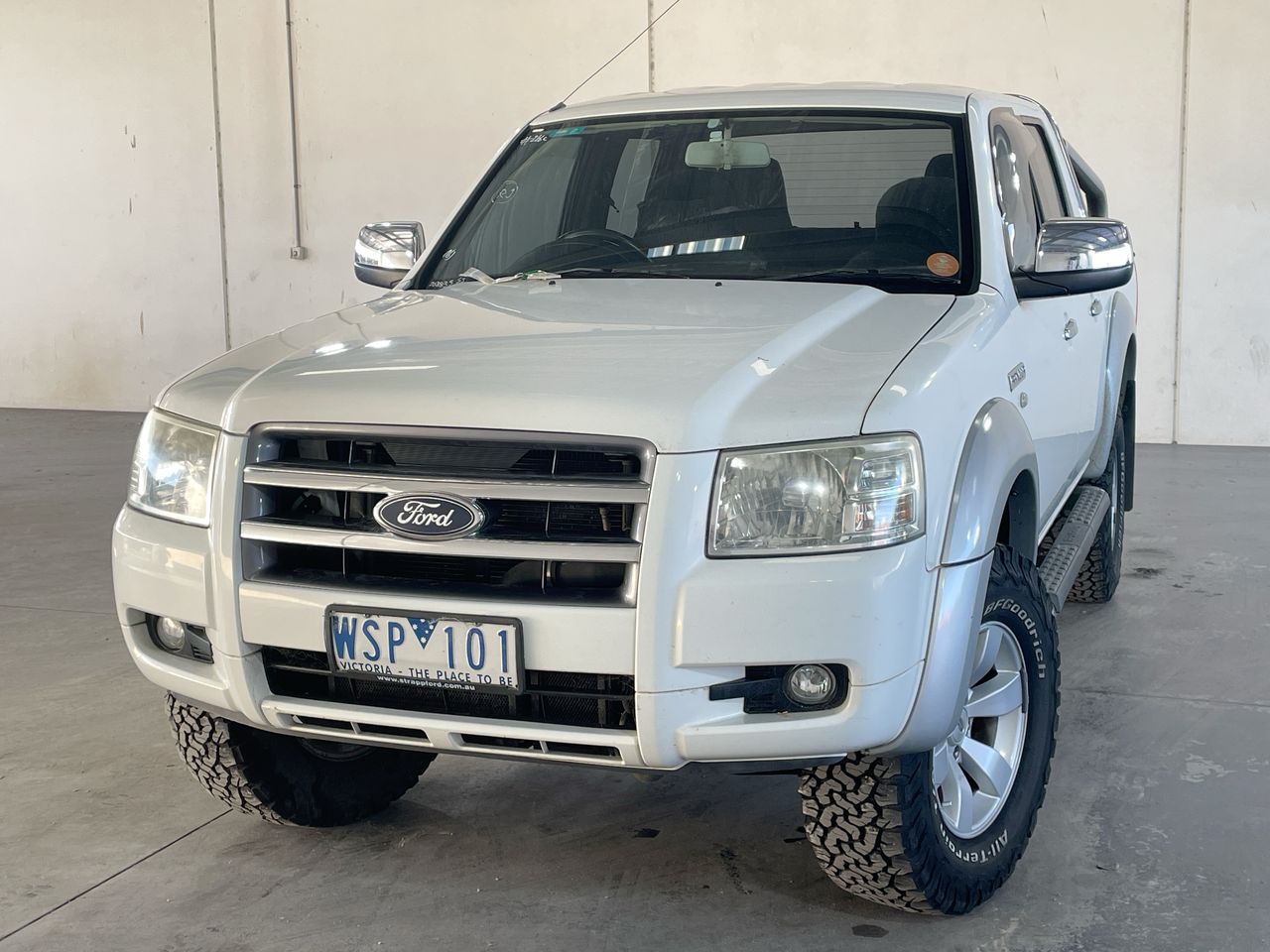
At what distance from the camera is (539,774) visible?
3342 mm

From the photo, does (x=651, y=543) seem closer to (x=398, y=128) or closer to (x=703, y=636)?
(x=703, y=636)

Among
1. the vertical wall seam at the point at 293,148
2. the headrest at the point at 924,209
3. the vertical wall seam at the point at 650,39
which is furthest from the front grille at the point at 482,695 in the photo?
the vertical wall seam at the point at 293,148

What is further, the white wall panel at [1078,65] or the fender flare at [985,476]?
the white wall panel at [1078,65]

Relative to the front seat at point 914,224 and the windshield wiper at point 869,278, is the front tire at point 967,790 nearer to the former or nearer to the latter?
the windshield wiper at point 869,278

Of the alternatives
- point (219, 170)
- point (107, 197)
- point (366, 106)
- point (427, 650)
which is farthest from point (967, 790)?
point (107, 197)

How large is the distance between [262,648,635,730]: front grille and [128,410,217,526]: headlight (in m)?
0.30

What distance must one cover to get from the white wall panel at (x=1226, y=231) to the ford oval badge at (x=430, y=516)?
7.27 metres

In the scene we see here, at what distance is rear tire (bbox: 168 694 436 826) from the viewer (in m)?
2.84

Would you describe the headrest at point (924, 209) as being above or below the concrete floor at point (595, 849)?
above

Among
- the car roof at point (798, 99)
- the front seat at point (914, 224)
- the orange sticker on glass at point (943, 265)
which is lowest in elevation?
the orange sticker on glass at point (943, 265)

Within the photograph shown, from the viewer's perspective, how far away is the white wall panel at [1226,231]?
8195 millimetres

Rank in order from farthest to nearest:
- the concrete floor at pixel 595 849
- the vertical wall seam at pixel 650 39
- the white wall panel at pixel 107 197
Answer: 1. the white wall panel at pixel 107 197
2. the vertical wall seam at pixel 650 39
3. the concrete floor at pixel 595 849

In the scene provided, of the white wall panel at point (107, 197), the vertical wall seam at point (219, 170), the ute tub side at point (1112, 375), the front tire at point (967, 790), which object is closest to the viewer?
the front tire at point (967, 790)

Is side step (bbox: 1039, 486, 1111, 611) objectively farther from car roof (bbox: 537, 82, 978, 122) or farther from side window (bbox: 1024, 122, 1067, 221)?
car roof (bbox: 537, 82, 978, 122)
